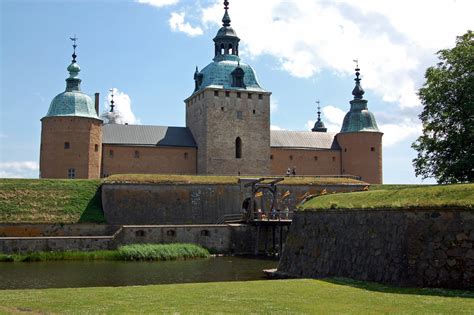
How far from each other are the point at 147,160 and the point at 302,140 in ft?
51.8

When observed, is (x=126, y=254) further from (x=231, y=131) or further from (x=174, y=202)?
(x=231, y=131)

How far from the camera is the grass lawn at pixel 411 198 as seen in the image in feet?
45.8

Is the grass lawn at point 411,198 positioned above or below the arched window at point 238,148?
below

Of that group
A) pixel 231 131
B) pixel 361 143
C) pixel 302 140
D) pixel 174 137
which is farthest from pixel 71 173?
pixel 361 143

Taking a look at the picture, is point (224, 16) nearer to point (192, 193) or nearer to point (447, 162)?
point (192, 193)

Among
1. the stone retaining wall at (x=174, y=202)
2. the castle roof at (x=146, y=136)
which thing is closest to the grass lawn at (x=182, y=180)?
the stone retaining wall at (x=174, y=202)

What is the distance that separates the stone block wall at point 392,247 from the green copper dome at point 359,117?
3537 centimetres

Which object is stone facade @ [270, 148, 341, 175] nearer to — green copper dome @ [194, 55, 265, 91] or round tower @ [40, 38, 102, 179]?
green copper dome @ [194, 55, 265, 91]

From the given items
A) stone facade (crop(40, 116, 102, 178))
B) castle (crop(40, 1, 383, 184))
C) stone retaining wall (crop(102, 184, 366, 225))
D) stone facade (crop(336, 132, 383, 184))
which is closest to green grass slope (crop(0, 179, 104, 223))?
stone retaining wall (crop(102, 184, 366, 225))

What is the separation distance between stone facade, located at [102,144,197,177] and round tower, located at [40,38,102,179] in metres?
2.35

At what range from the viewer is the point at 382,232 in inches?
602

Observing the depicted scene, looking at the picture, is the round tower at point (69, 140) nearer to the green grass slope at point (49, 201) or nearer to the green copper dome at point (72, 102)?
the green copper dome at point (72, 102)

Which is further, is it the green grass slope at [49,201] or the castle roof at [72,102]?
the castle roof at [72,102]

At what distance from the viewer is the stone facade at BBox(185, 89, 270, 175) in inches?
1827
